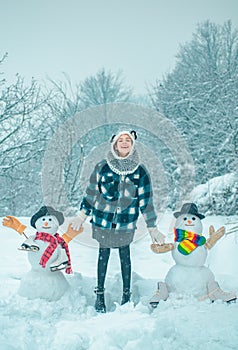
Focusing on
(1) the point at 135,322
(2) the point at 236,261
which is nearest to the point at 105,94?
(2) the point at 236,261

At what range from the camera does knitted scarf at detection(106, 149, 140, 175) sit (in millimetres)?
2840

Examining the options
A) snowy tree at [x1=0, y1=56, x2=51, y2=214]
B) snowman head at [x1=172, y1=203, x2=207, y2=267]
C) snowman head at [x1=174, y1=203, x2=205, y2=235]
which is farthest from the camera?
snowy tree at [x1=0, y1=56, x2=51, y2=214]

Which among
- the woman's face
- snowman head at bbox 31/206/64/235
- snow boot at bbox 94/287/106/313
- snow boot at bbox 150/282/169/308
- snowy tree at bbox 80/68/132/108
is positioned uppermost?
snowy tree at bbox 80/68/132/108

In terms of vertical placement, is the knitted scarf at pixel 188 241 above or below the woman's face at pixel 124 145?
below

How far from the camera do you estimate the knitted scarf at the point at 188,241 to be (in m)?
2.59

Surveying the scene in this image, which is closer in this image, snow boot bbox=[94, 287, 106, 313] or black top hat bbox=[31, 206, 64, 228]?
snow boot bbox=[94, 287, 106, 313]

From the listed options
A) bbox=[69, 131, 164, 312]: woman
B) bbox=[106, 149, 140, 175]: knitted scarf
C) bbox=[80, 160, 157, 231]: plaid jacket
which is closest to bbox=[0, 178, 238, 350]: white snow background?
bbox=[69, 131, 164, 312]: woman

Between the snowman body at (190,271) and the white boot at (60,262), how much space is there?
91 cm

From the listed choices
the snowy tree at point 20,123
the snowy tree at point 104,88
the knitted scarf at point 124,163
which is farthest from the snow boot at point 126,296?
the snowy tree at point 104,88

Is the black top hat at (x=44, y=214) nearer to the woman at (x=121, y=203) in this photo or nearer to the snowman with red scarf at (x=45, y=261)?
the snowman with red scarf at (x=45, y=261)

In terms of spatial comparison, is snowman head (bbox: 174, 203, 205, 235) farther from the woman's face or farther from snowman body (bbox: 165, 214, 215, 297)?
the woman's face

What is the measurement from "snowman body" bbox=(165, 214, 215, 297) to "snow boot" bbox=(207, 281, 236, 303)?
0.04 meters

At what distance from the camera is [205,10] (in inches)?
515

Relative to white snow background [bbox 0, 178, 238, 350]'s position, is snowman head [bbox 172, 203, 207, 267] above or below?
above
